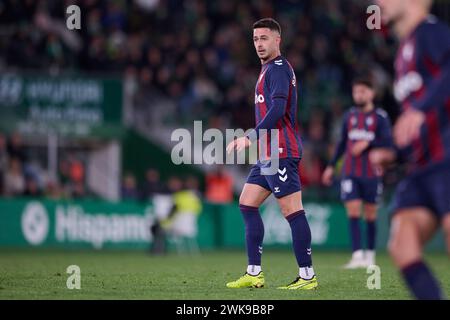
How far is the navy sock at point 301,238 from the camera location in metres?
9.27

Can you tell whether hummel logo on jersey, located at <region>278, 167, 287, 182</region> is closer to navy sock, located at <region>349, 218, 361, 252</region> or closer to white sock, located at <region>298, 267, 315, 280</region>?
white sock, located at <region>298, 267, 315, 280</region>

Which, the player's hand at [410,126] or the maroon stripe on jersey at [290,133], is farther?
the maroon stripe on jersey at [290,133]

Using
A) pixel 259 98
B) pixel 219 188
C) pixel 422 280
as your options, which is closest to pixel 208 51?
pixel 219 188

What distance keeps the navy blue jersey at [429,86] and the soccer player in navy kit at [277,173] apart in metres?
2.99

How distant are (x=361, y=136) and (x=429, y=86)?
782 cm

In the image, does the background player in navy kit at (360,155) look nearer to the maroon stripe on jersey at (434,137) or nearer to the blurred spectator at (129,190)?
the maroon stripe on jersey at (434,137)

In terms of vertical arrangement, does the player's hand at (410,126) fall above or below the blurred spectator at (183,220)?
above

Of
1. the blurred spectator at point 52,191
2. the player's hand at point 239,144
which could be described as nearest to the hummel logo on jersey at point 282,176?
the player's hand at point 239,144

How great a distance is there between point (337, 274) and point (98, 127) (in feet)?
35.8

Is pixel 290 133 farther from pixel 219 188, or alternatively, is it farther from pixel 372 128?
pixel 219 188

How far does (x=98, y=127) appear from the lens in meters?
21.6

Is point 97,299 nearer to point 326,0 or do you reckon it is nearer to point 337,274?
point 337,274

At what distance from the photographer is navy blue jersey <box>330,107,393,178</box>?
13719mm

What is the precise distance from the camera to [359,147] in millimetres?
13797
